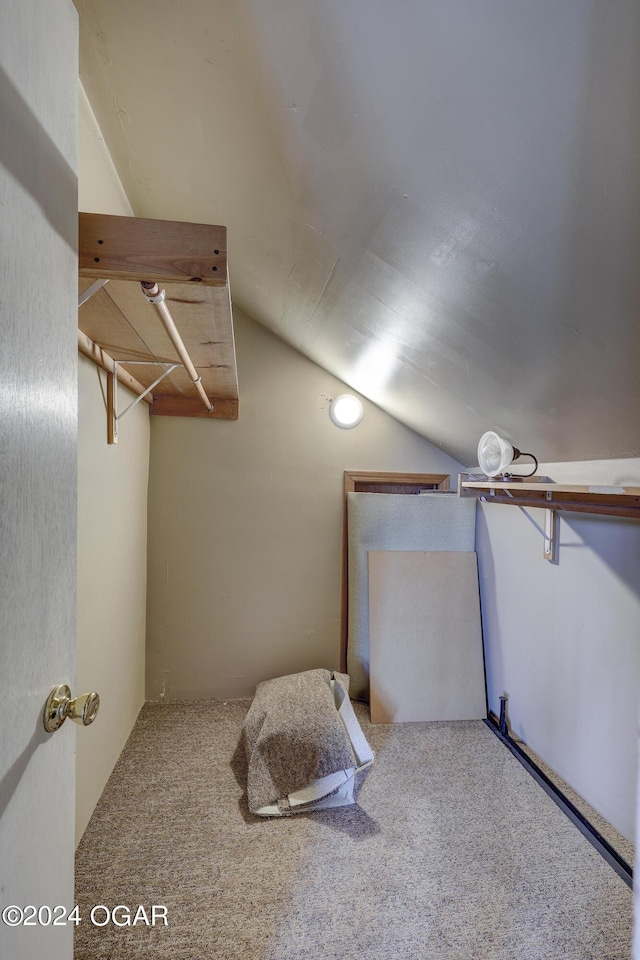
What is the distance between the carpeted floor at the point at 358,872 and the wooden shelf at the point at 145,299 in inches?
68.7

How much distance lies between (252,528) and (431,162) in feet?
7.20

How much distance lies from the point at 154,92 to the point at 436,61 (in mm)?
825

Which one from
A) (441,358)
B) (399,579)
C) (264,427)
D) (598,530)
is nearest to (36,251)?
A: (441,358)

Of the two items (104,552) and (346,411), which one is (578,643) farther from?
(104,552)

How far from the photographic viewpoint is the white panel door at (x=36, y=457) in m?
0.51

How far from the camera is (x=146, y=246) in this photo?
92 centimetres

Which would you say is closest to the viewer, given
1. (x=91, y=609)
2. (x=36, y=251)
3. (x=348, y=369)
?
(x=36, y=251)

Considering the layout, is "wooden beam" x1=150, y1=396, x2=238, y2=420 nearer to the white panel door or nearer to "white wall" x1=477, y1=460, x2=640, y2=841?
"white wall" x1=477, y1=460, x2=640, y2=841

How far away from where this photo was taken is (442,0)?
0.68 meters

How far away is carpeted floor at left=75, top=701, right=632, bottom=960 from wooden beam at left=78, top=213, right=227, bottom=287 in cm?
176

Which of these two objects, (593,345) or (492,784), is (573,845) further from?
(593,345)

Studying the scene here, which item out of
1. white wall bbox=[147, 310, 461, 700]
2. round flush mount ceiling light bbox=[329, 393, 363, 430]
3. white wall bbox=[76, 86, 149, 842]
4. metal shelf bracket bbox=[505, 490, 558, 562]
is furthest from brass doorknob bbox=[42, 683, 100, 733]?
round flush mount ceiling light bbox=[329, 393, 363, 430]

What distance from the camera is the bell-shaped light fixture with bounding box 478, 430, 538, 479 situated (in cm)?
174

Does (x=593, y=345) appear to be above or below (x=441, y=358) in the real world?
below
